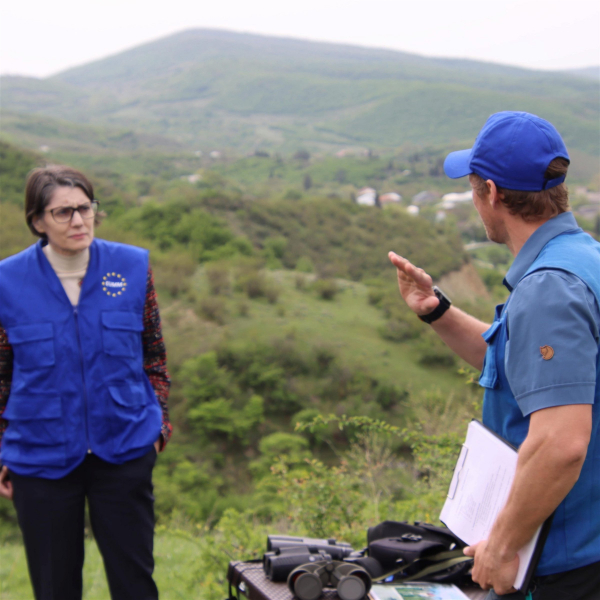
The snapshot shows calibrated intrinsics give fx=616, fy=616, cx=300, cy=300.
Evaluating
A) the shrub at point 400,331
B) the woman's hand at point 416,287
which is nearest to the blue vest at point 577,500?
the woman's hand at point 416,287

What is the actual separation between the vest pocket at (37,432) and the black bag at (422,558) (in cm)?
109

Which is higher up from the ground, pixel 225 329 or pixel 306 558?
pixel 306 558

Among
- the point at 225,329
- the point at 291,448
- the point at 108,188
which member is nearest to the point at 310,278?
the point at 225,329

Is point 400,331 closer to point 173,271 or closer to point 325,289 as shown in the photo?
point 325,289

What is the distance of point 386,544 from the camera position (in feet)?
6.72

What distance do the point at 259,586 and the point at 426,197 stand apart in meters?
82.8

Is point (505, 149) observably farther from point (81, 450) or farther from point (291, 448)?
point (291, 448)

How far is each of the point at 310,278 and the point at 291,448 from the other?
47.3 feet

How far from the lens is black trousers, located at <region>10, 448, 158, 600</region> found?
6.50 feet

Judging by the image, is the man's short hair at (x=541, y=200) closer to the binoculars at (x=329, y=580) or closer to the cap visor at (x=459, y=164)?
the cap visor at (x=459, y=164)

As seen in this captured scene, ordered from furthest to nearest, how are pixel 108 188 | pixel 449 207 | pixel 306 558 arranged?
1. pixel 449 207
2. pixel 108 188
3. pixel 306 558

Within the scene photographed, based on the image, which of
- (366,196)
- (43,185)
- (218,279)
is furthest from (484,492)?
(366,196)

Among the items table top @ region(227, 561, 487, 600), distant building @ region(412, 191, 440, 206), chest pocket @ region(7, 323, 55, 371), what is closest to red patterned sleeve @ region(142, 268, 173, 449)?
chest pocket @ region(7, 323, 55, 371)

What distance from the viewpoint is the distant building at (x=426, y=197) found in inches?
3130
